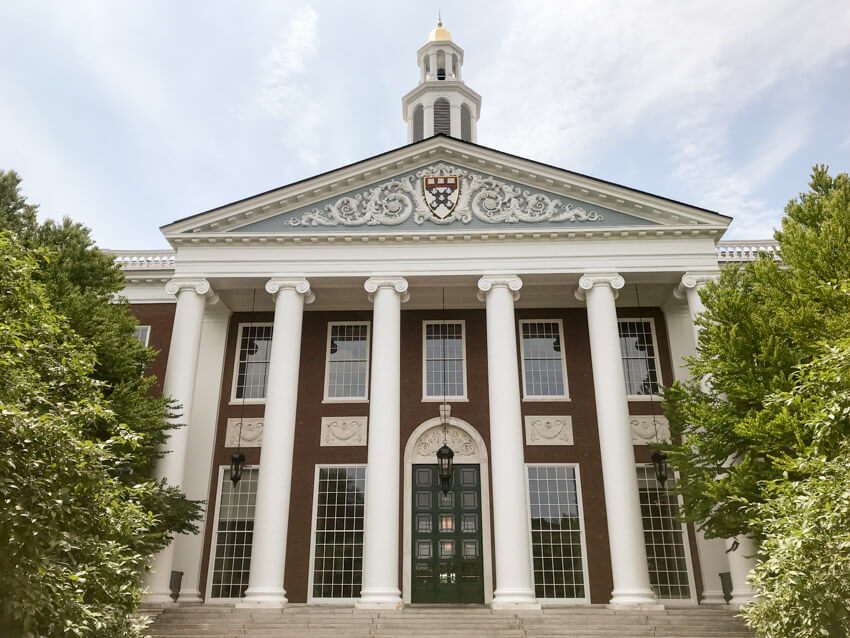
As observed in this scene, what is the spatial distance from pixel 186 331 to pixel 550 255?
37.3 feet

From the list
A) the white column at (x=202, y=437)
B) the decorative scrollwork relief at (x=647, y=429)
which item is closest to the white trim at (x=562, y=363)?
the decorative scrollwork relief at (x=647, y=429)

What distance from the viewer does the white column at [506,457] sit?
18469 millimetres

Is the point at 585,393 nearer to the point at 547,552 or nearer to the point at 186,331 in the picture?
the point at 547,552

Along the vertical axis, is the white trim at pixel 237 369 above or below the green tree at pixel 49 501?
above

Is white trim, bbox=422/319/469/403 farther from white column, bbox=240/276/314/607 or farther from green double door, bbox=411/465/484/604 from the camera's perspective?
white column, bbox=240/276/314/607

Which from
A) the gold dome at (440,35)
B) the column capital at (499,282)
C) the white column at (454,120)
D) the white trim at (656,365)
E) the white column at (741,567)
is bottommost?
the white column at (741,567)

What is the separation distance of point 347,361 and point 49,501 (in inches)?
656

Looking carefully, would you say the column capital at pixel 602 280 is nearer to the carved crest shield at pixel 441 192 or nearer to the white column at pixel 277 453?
the carved crest shield at pixel 441 192

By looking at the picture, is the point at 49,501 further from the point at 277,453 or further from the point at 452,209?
the point at 452,209

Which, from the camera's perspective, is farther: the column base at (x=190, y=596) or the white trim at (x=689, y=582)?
the white trim at (x=689, y=582)

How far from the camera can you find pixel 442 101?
108 feet

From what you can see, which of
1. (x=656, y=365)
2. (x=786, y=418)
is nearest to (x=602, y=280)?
(x=656, y=365)

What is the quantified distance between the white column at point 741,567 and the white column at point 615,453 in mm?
2208

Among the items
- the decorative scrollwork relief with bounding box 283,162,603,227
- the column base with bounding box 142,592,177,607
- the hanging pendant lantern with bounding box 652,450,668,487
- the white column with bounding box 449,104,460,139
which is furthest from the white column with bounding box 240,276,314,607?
the white column with bounding box 449,104,460,139
